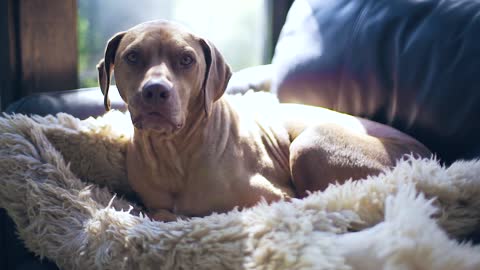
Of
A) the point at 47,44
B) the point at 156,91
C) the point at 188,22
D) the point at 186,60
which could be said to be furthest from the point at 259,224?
the point at 188,22

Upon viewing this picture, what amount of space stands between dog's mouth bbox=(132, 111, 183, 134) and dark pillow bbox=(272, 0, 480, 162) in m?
0.65

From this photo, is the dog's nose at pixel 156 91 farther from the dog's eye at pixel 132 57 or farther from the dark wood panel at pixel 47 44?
the dark wood panel at pixel 47 44

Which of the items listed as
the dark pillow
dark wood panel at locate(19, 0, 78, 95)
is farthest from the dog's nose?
dark wood panel at locate(19, 0, 78, 95)

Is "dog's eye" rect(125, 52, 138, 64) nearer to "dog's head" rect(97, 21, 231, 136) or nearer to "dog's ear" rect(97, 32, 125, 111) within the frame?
"dog's head" rect(97, 21, 231, 136)

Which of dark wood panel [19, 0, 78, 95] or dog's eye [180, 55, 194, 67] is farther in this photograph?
dark wood panel [19, 0, 78, 95]

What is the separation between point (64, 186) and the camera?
6.66ft

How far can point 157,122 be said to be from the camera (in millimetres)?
2025

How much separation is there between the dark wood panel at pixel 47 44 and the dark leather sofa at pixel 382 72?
0.89 ft

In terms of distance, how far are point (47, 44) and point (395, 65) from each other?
1.50 m

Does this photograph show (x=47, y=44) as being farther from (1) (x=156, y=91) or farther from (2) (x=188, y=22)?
(2) (x=188, y=22)

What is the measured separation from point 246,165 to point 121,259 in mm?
705

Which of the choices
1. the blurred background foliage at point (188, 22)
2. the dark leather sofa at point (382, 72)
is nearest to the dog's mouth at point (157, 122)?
the dark leather sofa at point (382, 72)

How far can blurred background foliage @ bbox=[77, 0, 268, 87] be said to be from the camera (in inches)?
131

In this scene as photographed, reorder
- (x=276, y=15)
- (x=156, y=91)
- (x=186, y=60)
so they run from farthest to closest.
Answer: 1. (x=276, y=15)
2. (x=186, y=60)
3. (x=156, y=91)
